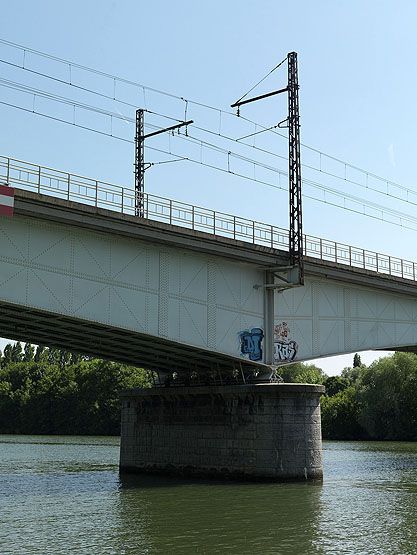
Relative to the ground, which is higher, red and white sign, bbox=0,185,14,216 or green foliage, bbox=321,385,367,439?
red and white sign, bbox=0,185,14,216

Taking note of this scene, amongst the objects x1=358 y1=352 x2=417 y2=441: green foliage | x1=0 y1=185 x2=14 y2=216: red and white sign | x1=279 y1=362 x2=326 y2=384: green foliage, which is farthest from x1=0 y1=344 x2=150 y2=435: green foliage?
x1=0 y1=185 x2=14 y2=216: red and white sign

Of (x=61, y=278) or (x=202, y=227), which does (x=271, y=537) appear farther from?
(x=202, y=227)

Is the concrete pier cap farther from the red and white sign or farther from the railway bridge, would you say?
the red and white sign

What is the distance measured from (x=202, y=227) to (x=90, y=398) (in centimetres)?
8659

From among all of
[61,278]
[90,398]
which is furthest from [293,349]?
[90,398]

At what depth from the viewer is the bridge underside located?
34.9 meters

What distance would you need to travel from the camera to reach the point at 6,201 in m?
29.7

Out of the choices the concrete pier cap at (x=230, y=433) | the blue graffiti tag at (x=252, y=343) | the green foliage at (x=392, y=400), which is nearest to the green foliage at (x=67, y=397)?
the green foliage at (x=392, y=400)

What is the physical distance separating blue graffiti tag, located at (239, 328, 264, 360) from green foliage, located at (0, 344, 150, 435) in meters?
75.0

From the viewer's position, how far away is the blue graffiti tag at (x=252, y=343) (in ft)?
131

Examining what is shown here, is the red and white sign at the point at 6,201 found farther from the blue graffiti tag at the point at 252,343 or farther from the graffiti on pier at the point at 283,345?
the graffiti on pier at the point at 283,345

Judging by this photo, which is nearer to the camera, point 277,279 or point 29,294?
point 29,294

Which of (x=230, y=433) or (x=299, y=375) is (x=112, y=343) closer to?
(x=230, y=433)

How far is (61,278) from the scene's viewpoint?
107 feet
